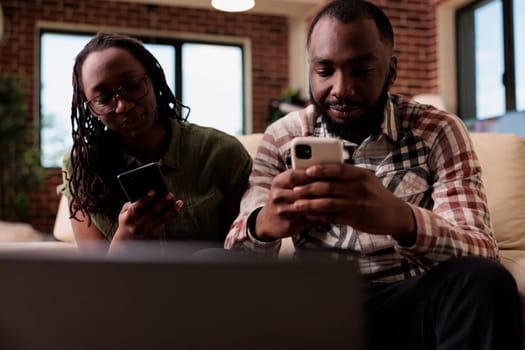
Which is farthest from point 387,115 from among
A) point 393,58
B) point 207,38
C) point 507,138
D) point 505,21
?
point 207,38

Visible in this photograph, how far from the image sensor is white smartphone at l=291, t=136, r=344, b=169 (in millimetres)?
768

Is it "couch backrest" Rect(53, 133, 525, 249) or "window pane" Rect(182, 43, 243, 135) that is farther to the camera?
"window pane" Rect(182, 43, 243, 135)

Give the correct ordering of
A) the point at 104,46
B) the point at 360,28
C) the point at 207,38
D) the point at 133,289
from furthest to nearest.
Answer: the point at 207,38, the point at 104,46, the point at 360,28, the point at 133,289

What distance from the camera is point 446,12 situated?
185 inches

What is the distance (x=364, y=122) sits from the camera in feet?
3.76

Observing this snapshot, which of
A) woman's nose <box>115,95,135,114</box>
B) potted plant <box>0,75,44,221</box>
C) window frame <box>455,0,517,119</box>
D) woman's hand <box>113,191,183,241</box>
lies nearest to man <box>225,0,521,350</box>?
woman's hand <box>113,191,183,241</box>

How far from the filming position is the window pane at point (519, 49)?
13.6 feet

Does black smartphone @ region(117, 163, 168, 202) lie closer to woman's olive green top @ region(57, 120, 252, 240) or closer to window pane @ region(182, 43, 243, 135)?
woman's olive green top @ region(57, 120, 252, 240)

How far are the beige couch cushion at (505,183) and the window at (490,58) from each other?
113 inches

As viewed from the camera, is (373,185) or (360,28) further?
(360,28)

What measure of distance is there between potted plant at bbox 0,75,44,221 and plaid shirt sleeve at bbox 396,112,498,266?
4.29 metres

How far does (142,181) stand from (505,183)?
0.94 metres

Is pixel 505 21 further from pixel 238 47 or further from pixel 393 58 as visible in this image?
pixel 393 58

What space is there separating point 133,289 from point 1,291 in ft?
0.36
